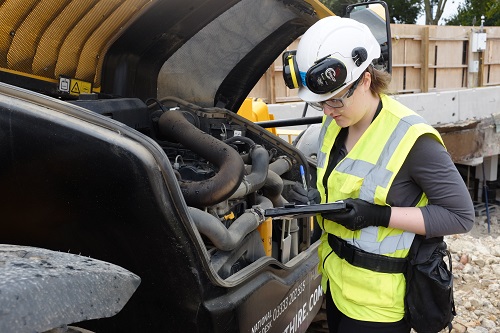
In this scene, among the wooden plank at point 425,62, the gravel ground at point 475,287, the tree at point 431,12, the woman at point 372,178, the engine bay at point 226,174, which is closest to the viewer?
the woman at point 372,178

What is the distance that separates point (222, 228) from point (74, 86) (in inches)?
59.8

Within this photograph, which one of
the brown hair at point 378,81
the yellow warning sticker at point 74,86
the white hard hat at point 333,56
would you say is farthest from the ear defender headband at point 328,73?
the yellow warning sticker at point 74,86

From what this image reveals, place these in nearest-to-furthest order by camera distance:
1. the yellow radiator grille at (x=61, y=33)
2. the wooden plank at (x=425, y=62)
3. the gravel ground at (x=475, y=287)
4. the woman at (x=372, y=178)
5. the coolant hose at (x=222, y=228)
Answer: the woman at (x=372, y=178)
the coolant hose at (x=222, y=228)
the yellow radiator grille at (x=61, y=33)
the gravel ground at (x=475, y=287)
the wooden plank at (x=425, y=62)

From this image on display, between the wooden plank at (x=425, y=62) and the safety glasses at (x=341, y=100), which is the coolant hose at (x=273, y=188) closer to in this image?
the safety glasses at (x=341, y=100)

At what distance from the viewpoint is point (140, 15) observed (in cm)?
320

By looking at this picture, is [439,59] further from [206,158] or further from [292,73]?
[292,73]

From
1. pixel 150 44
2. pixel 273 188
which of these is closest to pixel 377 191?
pixel 273 188

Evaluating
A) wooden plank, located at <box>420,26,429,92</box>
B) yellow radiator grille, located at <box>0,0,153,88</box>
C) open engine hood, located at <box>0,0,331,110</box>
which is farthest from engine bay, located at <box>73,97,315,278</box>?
wooden plank, located at <box>420,26,429,92</box>

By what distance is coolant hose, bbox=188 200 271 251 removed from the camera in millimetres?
2390

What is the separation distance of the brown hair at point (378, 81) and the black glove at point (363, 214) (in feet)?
1.55

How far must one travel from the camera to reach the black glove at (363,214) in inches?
84.9

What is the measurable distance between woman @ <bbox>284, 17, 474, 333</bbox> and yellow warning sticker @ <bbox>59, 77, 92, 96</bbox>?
157 cm

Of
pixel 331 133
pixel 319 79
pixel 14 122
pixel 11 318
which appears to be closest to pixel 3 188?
pixel 14 122

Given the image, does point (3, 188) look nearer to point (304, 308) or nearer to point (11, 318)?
point (11, 318)
